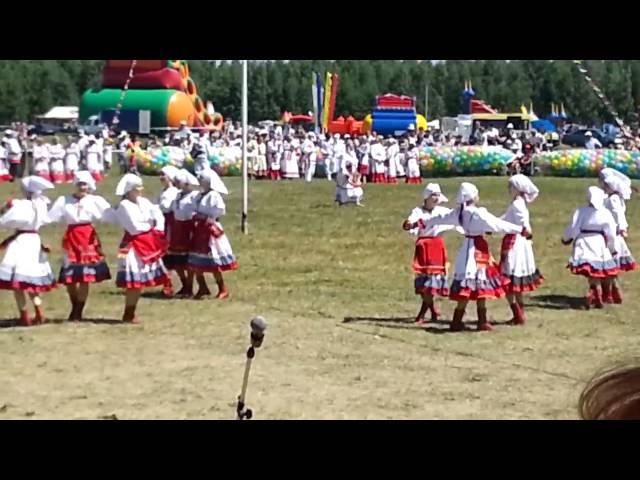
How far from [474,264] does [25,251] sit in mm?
3411

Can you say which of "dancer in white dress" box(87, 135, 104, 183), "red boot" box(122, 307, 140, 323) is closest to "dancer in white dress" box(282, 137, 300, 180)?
"dancer in white dress" box(87, 135, 104, 183)

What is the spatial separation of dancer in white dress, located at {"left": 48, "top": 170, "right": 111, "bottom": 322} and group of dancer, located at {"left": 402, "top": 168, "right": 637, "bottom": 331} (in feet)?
7.98

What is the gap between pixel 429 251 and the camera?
9758mm

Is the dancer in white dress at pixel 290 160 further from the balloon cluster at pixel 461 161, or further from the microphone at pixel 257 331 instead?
the microphone at pixel 257 331

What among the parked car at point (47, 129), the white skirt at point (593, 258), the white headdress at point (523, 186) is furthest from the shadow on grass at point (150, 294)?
the parked car at point (47, 129)

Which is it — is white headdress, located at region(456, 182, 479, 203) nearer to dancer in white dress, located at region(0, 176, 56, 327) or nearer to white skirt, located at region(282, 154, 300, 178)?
dancer in white dress, located at region(0, 176, 56, 327)

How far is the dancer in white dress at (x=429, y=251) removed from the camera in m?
Result: 9.70

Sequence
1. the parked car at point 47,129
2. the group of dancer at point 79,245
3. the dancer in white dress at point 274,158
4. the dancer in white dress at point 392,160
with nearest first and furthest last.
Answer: the group of dancer at point 79,245, the dancer in white dress at point 392,160, the dancer in white dress at point 274,158, the parked car at point 47,129

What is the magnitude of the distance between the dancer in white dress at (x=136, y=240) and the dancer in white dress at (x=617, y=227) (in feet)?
12.6

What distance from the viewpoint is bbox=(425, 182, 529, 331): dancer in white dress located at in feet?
30.2
